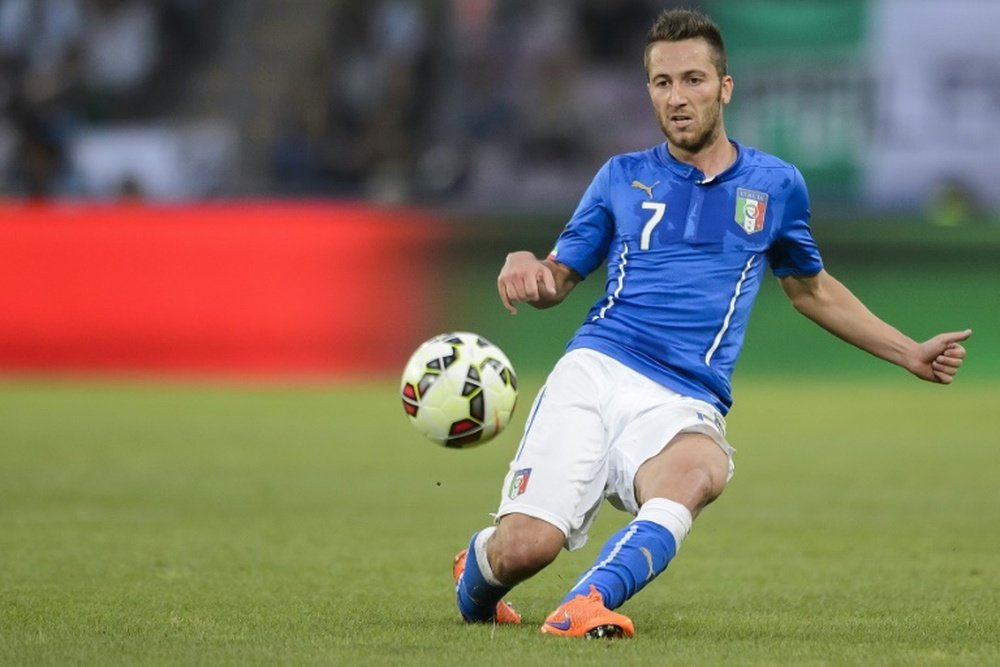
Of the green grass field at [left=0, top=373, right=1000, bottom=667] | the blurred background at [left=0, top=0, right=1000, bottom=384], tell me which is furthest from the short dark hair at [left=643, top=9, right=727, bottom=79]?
the blurred background at [left=0, top=0, right=1000, bottom=384]

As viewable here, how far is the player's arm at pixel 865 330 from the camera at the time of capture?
19.6 feet

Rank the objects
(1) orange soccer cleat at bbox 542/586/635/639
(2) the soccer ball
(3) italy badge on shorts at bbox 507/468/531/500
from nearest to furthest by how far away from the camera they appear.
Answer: (1) orange soccer cleat at bbox 542/586/635/639 < (3) italy badge on shorts at bbox 507/468/531/500 < (2) the soccer ball

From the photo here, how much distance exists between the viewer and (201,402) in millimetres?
16016

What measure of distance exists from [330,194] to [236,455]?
921 centimetres

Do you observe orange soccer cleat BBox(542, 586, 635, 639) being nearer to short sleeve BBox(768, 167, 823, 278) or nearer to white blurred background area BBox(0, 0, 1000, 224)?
short sleeve BBox(768, 167, 823, 278)

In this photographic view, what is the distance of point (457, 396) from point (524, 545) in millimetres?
933

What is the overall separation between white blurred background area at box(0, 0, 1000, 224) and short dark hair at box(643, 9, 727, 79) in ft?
40.5

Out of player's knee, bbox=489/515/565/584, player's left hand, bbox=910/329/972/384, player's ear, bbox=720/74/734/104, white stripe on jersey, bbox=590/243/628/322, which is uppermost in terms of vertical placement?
player's ear, bbox=720/74/734/104

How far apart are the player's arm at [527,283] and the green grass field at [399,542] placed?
1.06 metres

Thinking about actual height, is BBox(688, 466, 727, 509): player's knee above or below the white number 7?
below

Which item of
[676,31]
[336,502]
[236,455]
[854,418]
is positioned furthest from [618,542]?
[854,418]

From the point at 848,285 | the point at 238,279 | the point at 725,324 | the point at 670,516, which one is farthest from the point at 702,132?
the point at 238,279

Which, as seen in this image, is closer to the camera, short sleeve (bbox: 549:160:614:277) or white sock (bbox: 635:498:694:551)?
white sock (bbox: 635:498:694:551)

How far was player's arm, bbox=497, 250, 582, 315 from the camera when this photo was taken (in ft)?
18.1
